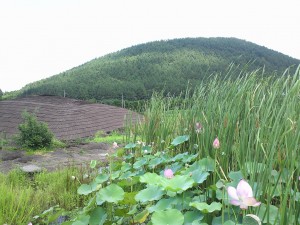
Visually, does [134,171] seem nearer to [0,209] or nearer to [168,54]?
[0,209]

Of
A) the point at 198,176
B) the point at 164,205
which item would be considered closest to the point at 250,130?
the point at 198,176

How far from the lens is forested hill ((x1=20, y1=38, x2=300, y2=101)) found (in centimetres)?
2811

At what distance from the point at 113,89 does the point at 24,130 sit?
20.6 m

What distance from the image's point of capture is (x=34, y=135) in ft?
24.7

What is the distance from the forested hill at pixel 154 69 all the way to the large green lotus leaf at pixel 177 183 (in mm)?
12118

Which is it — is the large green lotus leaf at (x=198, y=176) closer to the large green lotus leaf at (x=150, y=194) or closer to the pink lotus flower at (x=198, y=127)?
the large green lotus leaf at (x=150, y=194)

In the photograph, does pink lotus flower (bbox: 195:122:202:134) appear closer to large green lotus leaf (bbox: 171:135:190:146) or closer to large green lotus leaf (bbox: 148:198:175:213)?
large green lotus leaf (bbox: 171:135:190:146)

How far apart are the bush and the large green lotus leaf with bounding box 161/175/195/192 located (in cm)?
621

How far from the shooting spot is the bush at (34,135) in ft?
24.4

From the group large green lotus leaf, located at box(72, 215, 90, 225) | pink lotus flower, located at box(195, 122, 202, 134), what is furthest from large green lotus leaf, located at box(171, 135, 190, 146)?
large green lotus leaf, located at box(72, 215, 90, 225)

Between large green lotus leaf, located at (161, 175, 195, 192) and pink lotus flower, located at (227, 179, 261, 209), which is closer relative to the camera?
pink lotus flower, located at (227, 179, 261, 209)

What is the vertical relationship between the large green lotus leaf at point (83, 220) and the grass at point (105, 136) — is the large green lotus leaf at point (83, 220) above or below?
above

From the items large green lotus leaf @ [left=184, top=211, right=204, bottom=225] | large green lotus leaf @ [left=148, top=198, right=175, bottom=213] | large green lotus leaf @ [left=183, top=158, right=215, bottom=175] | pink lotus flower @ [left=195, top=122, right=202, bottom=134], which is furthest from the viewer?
pink lotus flower @ [left=195, top=122, right=202, bottom=134]

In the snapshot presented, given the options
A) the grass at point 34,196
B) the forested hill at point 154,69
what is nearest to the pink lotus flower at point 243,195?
the grass at point 34,196
